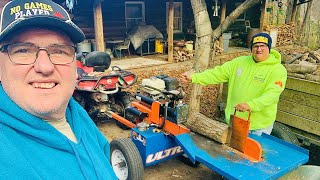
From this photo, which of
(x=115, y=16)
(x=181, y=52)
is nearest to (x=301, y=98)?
(x=181, y=52)

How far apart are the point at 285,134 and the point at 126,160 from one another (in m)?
2.46

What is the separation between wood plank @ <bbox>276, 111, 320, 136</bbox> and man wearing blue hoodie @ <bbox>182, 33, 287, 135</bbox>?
863 mm

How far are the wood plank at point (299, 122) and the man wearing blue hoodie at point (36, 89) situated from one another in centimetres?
391

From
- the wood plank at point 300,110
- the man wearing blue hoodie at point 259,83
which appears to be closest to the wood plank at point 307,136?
the wood plank at point 300,110

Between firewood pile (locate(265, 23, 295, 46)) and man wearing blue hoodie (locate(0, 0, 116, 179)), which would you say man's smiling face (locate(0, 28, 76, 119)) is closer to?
man wearing blue hoodie (locate(0, 0, 116, 179))

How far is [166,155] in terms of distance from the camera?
3.97m

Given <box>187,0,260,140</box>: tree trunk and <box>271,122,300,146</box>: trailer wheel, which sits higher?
<box>187,0,260,140</box>: tree trunk

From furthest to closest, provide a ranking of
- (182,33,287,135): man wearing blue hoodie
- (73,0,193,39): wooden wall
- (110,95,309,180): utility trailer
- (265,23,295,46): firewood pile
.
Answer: (265,23,295,46): firewood pile
(73,0,193,39): wooden wall
(182,33,287,135): man wearing blue hoodie
(110,95,309,180): utility trailer

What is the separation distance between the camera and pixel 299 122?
4.38 meters

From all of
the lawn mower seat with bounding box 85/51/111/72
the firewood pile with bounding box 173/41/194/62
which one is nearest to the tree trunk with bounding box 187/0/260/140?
the lawn mower seat with bounding box 85/51/111/72

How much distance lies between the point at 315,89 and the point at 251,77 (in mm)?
1167

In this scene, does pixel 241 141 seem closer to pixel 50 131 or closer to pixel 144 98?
pixel 144 98

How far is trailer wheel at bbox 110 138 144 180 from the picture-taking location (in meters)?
3.60

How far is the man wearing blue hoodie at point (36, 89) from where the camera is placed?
3.55 ft
